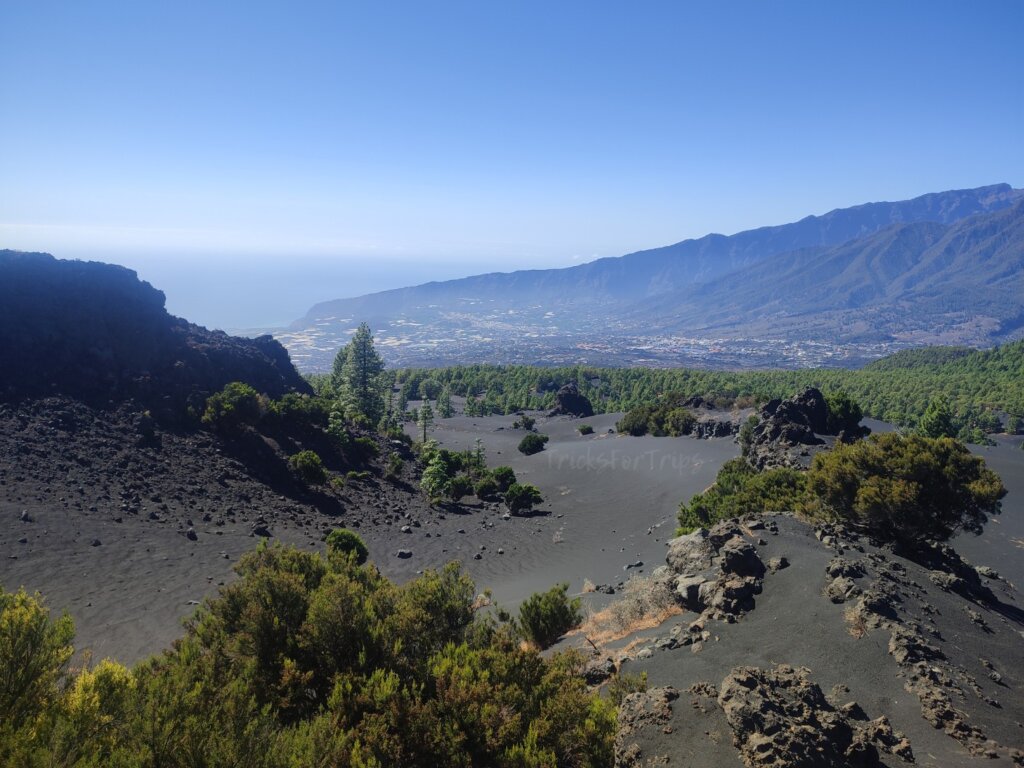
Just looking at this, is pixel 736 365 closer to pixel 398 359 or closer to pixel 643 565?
pixel 398 359

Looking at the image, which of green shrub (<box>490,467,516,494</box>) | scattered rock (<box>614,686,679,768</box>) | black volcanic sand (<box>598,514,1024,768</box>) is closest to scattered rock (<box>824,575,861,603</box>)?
black volcanic sand (<box>598,514,1024,768</box>)

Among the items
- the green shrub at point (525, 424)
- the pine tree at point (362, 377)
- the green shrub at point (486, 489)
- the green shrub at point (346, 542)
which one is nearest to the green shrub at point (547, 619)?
the green shrub at point (346, 542)

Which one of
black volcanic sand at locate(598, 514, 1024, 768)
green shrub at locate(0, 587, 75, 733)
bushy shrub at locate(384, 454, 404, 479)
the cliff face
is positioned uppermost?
the cliff face

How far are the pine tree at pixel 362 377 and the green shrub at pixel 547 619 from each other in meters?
35.7

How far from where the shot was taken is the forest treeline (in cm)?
5600

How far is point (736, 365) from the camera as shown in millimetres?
146250

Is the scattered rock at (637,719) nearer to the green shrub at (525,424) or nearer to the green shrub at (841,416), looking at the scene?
the green shrub at (841,416)

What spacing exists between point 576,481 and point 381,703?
3335 centimetres

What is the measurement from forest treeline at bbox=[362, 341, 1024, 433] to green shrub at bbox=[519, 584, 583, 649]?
38.2 metres

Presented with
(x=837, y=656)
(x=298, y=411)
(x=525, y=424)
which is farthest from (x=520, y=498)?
(x=525, y=424)

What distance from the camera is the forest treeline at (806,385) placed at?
184 feet

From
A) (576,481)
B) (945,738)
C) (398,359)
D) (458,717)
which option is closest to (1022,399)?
(576,481)

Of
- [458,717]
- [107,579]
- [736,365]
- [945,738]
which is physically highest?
[458,717]

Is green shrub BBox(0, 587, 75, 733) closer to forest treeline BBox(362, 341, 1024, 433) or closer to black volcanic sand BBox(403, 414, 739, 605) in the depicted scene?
black volcanic sand BBox(403, 414, 739, 605)
